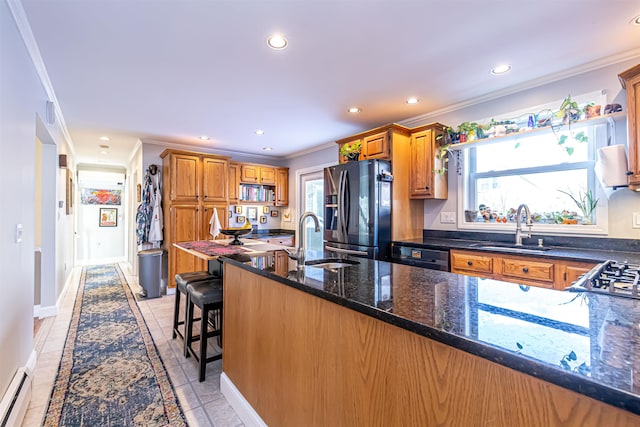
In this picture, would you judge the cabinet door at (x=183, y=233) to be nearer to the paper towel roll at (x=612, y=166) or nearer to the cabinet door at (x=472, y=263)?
the cabinet door at (x=472, y=263)

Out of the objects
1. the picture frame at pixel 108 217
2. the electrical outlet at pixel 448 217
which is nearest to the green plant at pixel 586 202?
the electrical outlet at pixel 448 217

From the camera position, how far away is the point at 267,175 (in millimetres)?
5746

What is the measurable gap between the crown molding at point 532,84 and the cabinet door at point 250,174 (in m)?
2.96

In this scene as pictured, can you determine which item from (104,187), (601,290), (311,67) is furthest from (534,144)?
(104,187)

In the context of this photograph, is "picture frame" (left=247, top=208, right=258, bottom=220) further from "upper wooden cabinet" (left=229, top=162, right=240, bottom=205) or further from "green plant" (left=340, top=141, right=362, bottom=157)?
"green plant" (left=340, top=141, right=362, bottom=157)

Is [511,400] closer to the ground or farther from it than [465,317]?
closer to the ground

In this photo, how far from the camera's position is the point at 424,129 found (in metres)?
3.36

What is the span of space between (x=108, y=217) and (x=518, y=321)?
352 inches

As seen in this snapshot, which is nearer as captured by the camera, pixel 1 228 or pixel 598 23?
pixel 1 228

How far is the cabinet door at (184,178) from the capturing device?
14.6 ft

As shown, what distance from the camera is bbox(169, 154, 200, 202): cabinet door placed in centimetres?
444

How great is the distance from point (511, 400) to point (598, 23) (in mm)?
2540

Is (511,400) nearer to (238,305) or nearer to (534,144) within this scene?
(238,305)

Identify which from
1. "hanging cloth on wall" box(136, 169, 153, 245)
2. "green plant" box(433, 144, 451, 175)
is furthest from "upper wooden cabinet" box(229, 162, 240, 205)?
"green plant" box(433, 144, 451, 175)
